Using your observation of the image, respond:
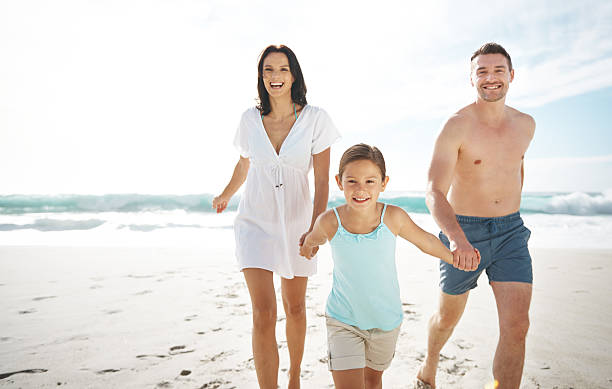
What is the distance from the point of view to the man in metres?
2.80

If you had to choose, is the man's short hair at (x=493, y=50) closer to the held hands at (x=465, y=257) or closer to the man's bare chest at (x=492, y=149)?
the man's bare chest at (x=492, y=149)

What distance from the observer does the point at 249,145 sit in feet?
10.6

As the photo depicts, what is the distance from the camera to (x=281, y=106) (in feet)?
10.6

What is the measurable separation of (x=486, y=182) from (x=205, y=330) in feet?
10.2

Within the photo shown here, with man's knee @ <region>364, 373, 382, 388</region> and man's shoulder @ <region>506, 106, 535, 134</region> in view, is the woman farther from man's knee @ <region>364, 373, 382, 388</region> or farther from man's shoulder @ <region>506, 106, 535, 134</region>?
man's shoulder @ <region>506, 106, 535, 134</region>

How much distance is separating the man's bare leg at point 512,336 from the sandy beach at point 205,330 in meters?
0.86

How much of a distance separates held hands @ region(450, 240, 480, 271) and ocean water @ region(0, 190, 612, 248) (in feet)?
33.0

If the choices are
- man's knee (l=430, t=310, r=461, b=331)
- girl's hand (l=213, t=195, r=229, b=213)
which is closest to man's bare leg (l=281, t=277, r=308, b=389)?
girl's hand (l=213, t=195, r=229, b=213)

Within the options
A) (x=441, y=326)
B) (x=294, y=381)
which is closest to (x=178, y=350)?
(x=294, y=381)

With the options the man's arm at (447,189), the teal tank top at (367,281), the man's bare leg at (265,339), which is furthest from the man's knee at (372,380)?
the man's arm at (447,189)

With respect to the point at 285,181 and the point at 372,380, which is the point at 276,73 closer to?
the point at 285,181

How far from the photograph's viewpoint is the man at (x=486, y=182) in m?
2.80

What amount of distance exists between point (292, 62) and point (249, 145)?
2.19 feet

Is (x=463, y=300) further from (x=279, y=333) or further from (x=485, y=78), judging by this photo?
(x=279, y=333)
